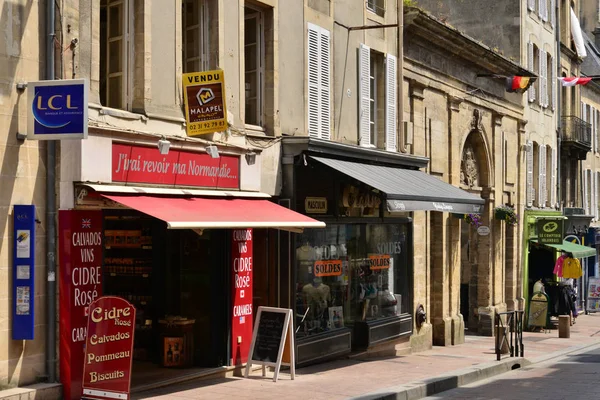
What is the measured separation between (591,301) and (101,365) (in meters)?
28.1

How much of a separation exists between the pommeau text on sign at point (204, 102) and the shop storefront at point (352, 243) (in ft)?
8.80

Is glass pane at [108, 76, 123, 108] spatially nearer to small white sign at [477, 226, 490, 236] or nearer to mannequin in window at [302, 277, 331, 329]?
mannequin in window at [302, 277, 331, 329]

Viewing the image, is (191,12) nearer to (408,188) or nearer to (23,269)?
(23,269)

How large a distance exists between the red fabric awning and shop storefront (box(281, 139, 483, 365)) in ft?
3.76

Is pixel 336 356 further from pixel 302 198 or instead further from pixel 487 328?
pixel 487 328

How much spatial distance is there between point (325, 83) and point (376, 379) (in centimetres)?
513

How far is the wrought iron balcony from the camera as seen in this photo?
35.4m

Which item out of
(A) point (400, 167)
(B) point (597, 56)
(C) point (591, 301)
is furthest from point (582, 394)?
(B) point (597, 56)

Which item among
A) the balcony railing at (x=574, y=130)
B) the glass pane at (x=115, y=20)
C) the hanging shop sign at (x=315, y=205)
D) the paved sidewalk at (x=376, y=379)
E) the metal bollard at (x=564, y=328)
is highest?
the balcony railing at (x=574, y=130)

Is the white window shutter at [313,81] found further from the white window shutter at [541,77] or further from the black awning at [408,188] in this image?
the white window shutter at [541,77]

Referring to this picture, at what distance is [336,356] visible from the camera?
55.6ft

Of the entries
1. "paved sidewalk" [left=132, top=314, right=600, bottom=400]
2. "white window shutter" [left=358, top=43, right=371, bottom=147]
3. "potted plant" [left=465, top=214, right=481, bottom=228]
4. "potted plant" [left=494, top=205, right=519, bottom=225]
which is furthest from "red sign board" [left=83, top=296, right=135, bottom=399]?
"potted plant" [left=494, top=205, right=519, bottom=225]

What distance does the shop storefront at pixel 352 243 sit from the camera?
15438 mm

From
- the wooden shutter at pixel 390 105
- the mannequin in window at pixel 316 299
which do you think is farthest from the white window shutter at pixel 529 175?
the mannequin in window at pixel 316 299
